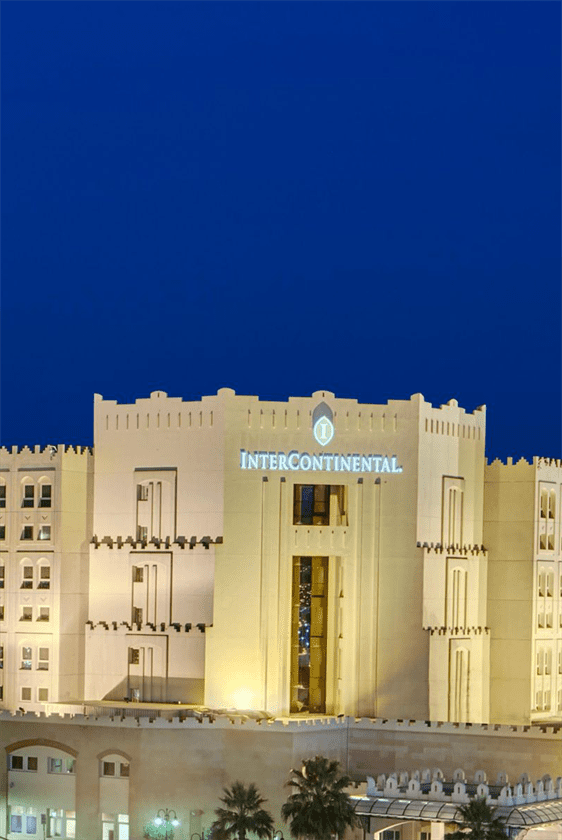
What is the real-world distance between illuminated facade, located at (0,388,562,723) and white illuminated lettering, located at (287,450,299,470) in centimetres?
26

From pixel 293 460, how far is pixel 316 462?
1.37 m

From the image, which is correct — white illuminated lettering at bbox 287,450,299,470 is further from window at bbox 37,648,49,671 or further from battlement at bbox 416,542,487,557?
window at bbox 37,648,49,671

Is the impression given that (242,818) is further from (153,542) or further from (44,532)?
(44,532)

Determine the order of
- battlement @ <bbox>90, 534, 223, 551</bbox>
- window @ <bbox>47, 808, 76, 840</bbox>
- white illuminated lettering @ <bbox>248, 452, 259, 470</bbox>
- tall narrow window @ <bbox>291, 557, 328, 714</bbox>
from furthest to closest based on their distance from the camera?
tall narrow window @ <bbox>291, 557, 328, 714</bbox> → white illuminated lettering @ <bbox>248, 452, 259, 470</bbox> → battlement @ <bbox>90, 534, 223, 551</bbox> → window @ <bbox>47, 808, 76, 840</bbox>

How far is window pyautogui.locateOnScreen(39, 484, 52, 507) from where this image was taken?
4756 inches

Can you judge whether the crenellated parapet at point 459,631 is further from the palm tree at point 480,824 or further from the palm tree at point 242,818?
the palm tree at point 480,824

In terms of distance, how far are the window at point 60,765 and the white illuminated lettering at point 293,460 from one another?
21.3 meters

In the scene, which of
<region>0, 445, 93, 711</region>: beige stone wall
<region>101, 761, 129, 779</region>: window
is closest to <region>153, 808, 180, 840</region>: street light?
<region>101, 761, 129, 779</region>: window

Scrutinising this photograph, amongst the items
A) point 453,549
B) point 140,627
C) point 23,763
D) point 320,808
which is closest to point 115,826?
point 23,763

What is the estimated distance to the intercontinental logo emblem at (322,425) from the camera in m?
117

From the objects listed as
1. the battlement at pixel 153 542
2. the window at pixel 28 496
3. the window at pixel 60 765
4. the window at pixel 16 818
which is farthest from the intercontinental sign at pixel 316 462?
the window at pixel 16 818

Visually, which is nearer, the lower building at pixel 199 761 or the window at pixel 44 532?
the lower building at pixel 199 761

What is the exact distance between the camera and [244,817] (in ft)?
317

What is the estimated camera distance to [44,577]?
12100 centimetres
